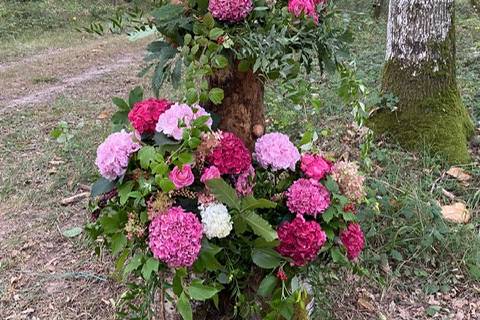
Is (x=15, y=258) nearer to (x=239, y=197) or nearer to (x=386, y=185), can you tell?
(x=239, y=197)

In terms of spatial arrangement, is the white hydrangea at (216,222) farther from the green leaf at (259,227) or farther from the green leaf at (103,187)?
the green leaf at (103,187)

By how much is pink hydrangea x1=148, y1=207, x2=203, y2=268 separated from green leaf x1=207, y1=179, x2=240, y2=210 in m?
0.12

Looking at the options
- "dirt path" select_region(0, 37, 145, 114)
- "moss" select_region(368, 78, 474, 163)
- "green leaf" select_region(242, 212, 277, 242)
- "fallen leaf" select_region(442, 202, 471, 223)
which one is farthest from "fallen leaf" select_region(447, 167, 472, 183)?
"dirt path" select_region(0, 37, 145, 114)

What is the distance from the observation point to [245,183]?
6.83ft

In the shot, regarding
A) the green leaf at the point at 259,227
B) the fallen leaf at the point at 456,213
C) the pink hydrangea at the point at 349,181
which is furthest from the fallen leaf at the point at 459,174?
the green leaf at the point at 259,227

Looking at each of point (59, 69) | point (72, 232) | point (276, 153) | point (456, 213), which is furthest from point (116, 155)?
point (59, 69)

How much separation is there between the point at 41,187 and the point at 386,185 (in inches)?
94.7

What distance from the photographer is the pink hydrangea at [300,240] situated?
2.05 meters

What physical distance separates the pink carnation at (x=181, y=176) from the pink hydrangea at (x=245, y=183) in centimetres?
22

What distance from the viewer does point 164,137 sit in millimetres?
1978

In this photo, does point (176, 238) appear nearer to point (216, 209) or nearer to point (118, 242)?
point (216, 209)

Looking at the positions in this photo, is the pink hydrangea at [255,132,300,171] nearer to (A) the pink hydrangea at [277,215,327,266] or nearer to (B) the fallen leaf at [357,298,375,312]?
(A) the pink hydrangea at [277,215,327,266]

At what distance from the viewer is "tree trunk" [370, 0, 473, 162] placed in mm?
4074

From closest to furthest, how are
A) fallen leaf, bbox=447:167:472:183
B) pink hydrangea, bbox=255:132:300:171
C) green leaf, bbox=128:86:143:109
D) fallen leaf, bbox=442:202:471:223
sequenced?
pink hydrangea, bbox=255:132:300:171 < green leaf, bbox=128:86:143:109 < fallen leaf, bbox=442:202:471:223 < fallen leaf, bbox=447:167:472:183
